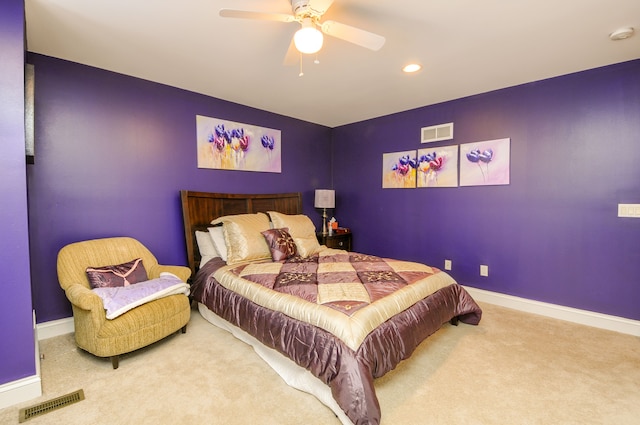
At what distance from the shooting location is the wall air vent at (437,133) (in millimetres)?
3731

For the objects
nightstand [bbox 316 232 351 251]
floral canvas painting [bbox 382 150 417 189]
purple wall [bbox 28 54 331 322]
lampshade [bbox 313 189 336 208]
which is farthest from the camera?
lampshade [bbox 313 189 336 208]

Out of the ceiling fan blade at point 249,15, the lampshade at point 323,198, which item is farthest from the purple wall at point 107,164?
the ceiling fan blade at point 249,15

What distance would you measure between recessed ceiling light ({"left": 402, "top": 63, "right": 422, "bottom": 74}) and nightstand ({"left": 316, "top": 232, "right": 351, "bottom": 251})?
2.46 meters

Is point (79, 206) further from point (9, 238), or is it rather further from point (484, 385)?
point (484, 385)

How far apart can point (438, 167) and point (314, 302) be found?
8.98 ft

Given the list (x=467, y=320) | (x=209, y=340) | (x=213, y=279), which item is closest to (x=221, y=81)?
(x=213, y=279)

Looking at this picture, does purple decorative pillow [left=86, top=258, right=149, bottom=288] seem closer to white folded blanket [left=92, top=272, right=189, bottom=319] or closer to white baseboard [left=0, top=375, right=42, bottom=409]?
white folded blanket [left=92, top=272, right=189, bottom=319]

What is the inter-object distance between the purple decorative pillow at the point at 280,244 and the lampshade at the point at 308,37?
1.97 m

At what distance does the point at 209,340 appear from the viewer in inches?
103

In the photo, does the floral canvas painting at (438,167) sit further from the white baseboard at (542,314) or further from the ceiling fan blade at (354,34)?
the ceiling fan blade at (354,34)

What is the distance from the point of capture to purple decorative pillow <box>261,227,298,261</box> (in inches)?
124

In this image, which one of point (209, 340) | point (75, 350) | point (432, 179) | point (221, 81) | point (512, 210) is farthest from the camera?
point (432, 179)

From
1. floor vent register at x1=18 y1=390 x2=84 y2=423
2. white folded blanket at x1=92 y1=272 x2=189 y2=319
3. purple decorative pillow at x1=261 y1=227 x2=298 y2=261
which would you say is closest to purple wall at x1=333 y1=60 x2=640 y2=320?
purple decorative pillow at x1=261 y1=227 x2=298 y2=261

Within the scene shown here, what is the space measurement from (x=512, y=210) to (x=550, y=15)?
197 cm
